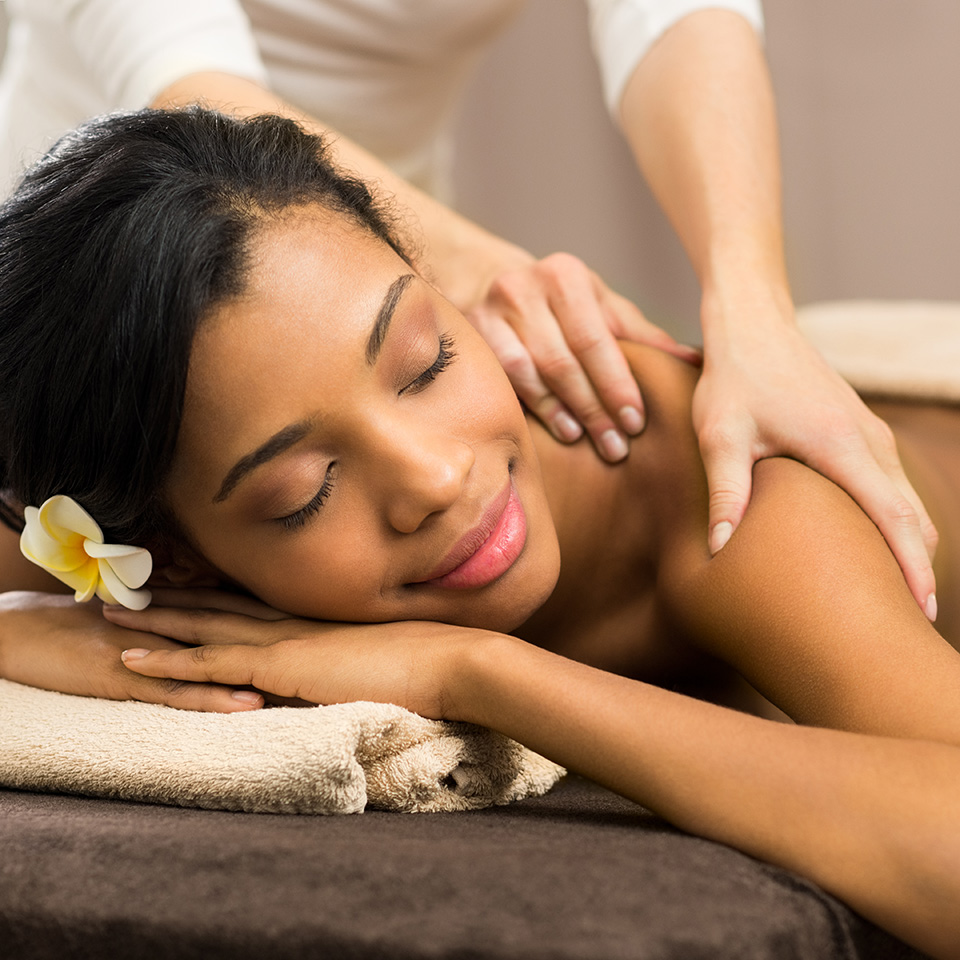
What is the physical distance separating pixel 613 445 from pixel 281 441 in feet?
1.50

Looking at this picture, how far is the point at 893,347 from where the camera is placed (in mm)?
1832

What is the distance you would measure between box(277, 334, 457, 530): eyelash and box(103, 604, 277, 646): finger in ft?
0.46

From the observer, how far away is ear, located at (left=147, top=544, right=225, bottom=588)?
1119 millimetres

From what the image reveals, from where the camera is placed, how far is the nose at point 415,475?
3.19 ft

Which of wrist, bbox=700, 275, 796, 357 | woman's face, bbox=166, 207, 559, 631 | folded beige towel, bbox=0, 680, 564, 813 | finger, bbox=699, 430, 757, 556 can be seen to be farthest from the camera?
wrist, bbox=700, 275, 796, 357

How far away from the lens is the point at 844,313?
2121 millimetres

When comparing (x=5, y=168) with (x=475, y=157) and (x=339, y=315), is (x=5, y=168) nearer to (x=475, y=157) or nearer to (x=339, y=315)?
(x=339, y=315)

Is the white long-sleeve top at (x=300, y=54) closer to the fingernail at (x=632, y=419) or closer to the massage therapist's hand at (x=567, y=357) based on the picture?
the massage therapist's hand at (x=567, y=357)

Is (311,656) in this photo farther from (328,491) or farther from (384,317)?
(384,317)

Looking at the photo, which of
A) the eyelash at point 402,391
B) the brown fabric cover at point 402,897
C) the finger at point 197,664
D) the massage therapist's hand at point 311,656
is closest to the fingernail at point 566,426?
the eyelash at point 402,391

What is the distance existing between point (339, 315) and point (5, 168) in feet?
4.36

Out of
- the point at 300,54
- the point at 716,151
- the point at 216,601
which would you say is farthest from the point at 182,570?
the point at 300,54

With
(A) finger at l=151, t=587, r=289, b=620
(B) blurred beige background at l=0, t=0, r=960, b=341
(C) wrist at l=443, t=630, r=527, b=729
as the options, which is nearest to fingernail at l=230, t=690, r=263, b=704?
(A) finger at l=151, t=587, r=289, b=620

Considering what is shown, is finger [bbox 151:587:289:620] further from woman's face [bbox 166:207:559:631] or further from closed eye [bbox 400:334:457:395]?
closed eye [bbox 400:334:457:395]
